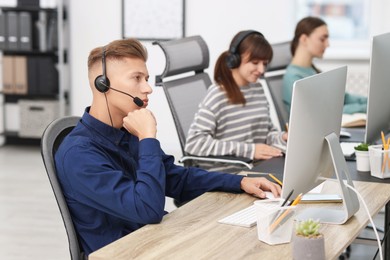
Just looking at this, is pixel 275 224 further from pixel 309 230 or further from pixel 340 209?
pixel 340 209

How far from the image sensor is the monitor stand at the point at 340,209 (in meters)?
2.14

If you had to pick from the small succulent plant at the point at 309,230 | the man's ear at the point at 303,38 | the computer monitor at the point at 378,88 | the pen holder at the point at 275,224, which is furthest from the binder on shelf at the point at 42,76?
the small succulent plant at the point at 309,230

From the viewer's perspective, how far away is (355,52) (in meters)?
5.95

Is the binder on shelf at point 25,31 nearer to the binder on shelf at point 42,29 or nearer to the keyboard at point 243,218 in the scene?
the binder on shelf at point 42,29

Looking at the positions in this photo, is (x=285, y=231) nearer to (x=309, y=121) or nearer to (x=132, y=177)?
(x=309, y=121)

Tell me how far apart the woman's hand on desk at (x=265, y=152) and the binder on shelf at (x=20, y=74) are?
3679mm

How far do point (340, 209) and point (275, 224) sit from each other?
43 cm

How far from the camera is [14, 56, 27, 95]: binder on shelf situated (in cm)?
640

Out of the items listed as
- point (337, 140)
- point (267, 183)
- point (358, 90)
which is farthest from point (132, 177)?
point (358, 90)

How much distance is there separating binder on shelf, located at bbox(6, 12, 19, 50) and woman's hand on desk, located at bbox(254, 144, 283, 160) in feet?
12.1

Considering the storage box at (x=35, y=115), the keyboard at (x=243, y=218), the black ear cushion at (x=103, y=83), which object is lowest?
the storage box at (x=35, y=115)

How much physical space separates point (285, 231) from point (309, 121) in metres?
0.30

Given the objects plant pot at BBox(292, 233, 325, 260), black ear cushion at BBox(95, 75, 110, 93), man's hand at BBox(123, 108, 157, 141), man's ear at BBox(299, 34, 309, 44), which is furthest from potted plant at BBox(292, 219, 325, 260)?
man's ear at BBox(299, 34, 309, 44)

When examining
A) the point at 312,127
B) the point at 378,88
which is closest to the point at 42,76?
the point at 378,88
